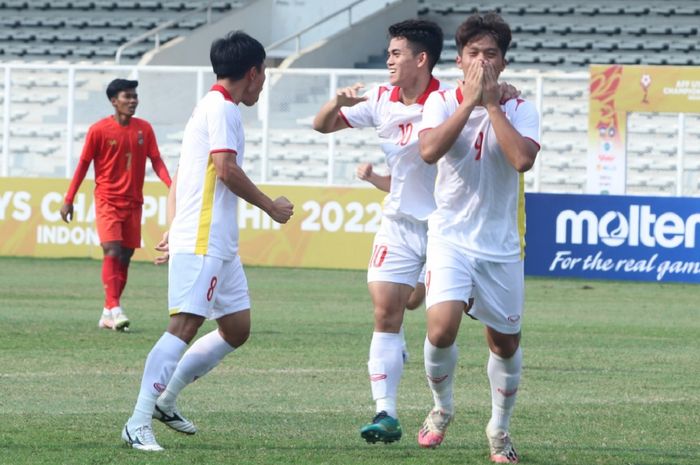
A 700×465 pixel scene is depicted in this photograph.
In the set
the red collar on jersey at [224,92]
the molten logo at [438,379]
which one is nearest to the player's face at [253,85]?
the red collar on jersey at [224,92]

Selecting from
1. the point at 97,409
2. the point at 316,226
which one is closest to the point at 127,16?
the point at 316,226

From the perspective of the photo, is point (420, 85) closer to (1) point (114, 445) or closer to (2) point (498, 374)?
(2) point (498, 374)

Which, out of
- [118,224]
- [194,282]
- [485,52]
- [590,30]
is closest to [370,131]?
[590,30]

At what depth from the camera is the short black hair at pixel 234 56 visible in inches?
310

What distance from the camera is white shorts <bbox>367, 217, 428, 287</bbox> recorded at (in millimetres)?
8492

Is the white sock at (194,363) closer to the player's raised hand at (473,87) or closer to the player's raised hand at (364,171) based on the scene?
the player's raised hand at (364,171)

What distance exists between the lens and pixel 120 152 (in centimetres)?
1474

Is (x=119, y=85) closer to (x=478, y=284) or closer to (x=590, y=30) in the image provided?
(x=478, y=284)

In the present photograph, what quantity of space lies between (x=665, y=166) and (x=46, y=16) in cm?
1688

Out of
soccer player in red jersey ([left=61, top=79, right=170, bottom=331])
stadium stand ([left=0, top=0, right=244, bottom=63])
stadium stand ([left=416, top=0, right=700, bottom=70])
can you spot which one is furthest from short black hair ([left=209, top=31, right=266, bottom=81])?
stadium stand ([left=0, top=0, right=244, bottom=63])

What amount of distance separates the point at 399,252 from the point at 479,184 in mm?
1215

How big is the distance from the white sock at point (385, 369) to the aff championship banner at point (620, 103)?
579 inches

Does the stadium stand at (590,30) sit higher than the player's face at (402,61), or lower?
higher

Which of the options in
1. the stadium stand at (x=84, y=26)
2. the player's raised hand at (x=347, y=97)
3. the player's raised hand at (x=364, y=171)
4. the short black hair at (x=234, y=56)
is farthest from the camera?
the stadium stand at (x=84, y=26)
